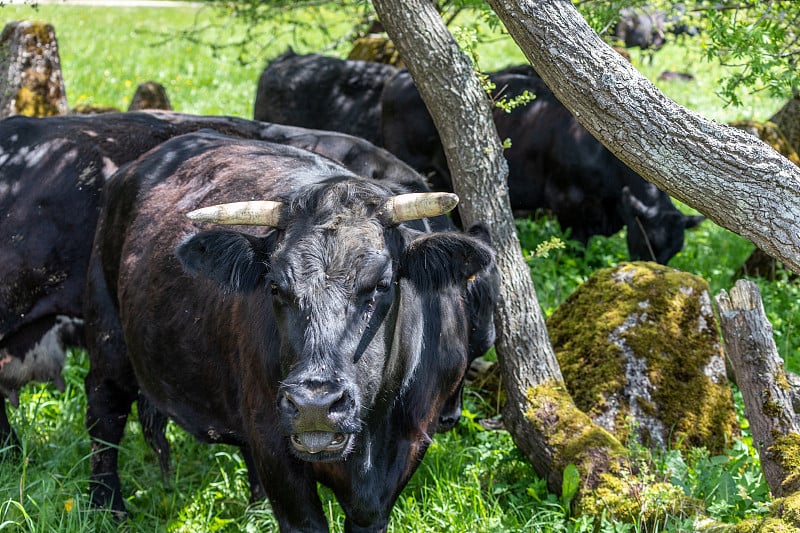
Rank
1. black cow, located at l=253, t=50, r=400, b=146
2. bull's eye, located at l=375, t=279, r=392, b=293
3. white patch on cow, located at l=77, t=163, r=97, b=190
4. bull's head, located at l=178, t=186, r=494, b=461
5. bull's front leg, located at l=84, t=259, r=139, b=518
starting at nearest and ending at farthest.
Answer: bull's head, located at l=178, t=186, r=494, b=461, bull's eye, located at l=375, t=279, r=392, b=293, bull's front leg, located at l=84, t=259, r=139, b=518, white patch on cow, located at l=77, t=163, r=97, b=190, black cow, located at l=253, t=50, r=400, b=146

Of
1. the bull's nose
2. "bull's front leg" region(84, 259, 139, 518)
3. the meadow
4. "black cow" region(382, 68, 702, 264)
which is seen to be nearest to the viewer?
the bull's nose

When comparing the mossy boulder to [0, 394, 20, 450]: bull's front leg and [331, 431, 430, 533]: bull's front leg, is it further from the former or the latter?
[0, 394, 20, 450]: bull's front leg

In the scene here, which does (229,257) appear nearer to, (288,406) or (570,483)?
(288,406)

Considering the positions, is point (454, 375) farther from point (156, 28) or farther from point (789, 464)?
point (156, 28)

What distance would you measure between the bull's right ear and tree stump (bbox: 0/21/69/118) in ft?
20.3

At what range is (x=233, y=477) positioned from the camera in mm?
5746

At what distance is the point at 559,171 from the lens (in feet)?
32.3

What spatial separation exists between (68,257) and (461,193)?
8.36 ft

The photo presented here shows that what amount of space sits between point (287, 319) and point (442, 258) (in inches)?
30.4

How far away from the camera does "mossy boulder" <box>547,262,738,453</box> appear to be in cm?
555

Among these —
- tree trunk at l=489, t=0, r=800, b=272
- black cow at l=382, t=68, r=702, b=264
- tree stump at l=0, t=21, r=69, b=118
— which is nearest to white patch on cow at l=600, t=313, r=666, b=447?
tree trunk at l=489, t=0, r=800, b=272

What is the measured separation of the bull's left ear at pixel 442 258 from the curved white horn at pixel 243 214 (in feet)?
1.96

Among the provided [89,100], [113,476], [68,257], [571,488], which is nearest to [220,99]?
[89,100]

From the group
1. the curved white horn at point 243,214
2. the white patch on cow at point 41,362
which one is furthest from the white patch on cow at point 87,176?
the curved white horn at point 243,214
